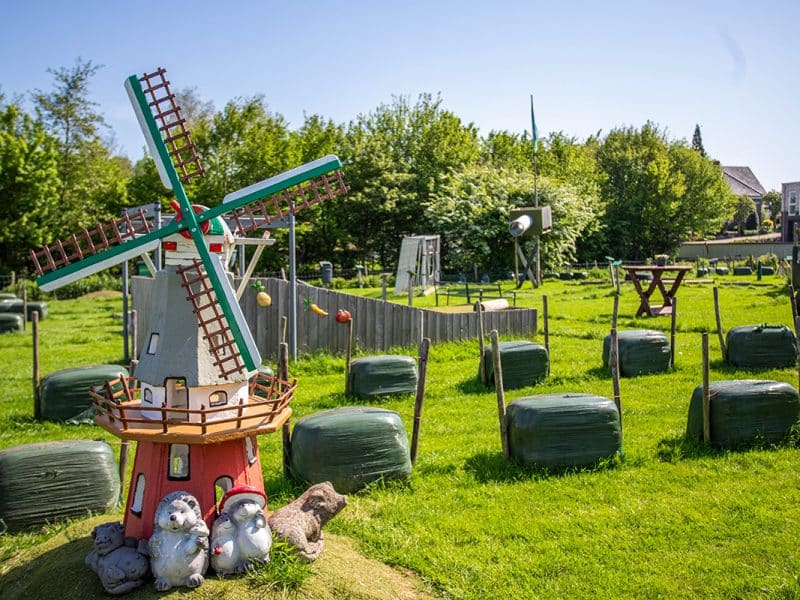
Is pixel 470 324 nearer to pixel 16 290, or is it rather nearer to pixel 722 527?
pixel 722 527

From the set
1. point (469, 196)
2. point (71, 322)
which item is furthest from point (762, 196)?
point (71, 322)

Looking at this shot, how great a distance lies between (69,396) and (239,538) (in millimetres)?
8879

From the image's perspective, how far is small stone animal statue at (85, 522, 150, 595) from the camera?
23.6ft

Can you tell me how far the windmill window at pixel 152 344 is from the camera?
794cm

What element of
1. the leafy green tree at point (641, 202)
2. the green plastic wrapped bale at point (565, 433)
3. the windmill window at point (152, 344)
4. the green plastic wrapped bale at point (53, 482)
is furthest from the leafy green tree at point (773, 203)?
the windmill window at point (152, 344)

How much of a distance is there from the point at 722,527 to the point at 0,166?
44.6m

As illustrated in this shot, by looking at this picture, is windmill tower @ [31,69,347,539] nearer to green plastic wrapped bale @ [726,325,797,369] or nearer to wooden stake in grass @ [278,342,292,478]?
wooden stake in grass @ [278,342,292,478]

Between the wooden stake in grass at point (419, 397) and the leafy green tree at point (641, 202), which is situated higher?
the leafy green tree at point (641, 202)

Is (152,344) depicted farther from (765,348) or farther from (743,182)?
(743,182)

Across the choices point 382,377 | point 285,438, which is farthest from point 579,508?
point 382,377

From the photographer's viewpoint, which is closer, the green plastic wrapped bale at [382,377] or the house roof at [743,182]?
the green plastic wrapped bale at [382,377]

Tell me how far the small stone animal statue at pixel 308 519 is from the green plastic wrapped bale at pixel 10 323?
80.7 feet

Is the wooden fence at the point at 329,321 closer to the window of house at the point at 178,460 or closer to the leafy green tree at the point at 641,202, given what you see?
the window of house at the point at 178,460

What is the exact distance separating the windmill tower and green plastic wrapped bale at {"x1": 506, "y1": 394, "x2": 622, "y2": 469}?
4255 millimetres
